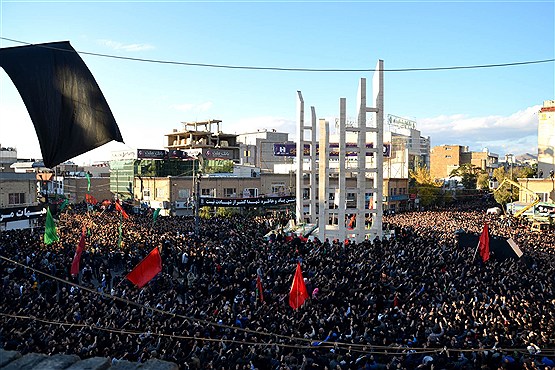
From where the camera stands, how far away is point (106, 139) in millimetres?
6176

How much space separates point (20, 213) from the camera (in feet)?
82.7

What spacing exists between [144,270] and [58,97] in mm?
7862

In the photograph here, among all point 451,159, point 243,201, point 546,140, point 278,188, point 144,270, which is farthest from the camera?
point 451,159

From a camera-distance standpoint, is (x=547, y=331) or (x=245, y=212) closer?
(x=547, y=331)

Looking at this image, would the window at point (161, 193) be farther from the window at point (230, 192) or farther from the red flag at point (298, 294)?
the red flag at point (298, 294)

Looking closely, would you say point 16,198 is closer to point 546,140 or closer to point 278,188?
point 278,188

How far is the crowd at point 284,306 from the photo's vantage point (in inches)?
357

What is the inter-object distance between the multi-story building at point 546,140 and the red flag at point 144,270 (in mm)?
51730

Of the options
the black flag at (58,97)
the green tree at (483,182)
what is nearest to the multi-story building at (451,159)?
the green tree at (483,182)

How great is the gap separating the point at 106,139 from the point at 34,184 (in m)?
25.6

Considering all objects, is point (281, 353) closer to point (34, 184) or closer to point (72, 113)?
point (72, 113)

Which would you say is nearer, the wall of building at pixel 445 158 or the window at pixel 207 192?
the window at pixel 207 192

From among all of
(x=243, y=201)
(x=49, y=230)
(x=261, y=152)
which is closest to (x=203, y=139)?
(x=261, y=152)

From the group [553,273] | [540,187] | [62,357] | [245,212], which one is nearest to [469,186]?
[540,187]
